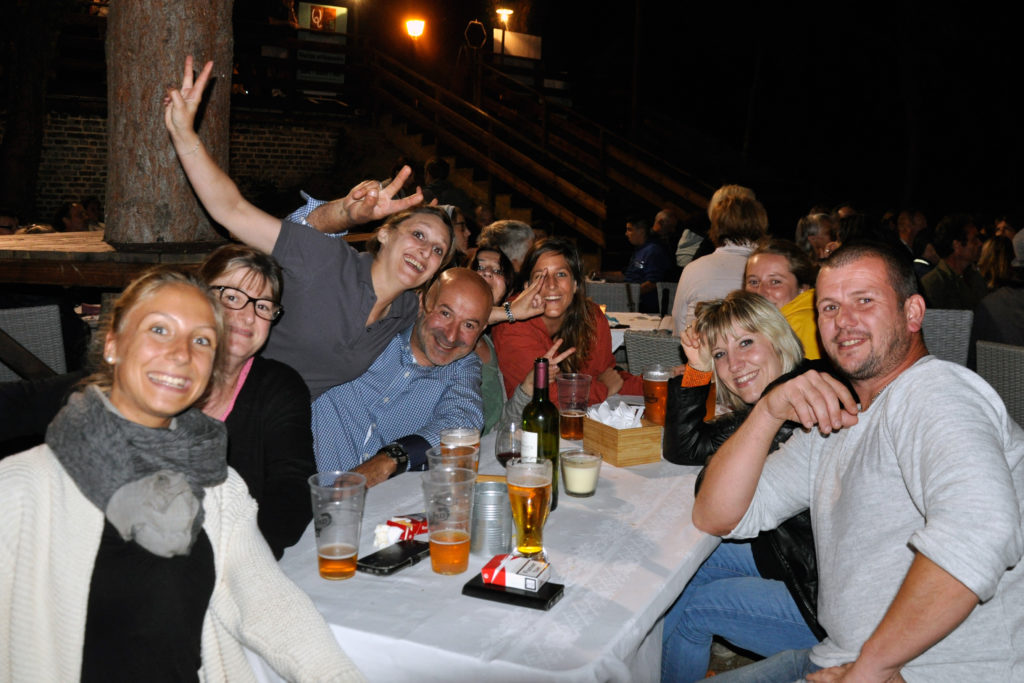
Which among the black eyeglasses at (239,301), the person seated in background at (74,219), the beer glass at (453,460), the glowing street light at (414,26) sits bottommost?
the person seated in background at (74,219)

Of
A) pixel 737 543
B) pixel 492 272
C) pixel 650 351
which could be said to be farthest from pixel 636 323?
pixel 737 543

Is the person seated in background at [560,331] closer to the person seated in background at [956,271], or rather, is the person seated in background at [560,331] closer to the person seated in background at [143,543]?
the person seated in background at [143,543]

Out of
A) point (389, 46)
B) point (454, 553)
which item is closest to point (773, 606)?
point (454, 553)

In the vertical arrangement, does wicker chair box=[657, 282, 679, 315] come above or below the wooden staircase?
below

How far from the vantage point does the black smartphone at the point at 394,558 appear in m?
1.70

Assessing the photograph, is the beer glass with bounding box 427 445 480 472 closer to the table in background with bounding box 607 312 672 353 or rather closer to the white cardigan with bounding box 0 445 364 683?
the white cardigan with bounding box 0 445 364 683

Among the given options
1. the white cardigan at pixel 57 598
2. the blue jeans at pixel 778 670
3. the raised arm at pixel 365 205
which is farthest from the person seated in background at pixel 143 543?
the raised arm at pixel 365 205

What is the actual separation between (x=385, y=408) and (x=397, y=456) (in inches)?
12.8

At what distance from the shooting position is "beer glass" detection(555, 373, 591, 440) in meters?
2.67

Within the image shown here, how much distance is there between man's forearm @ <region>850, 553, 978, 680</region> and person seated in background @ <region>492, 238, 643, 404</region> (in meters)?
2.07

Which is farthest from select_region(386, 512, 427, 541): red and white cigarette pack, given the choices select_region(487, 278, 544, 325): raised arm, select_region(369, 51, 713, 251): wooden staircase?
select_region(369, 51, 713, 251): wooden staircase

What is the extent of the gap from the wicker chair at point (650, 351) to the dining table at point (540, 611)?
2.19 meters

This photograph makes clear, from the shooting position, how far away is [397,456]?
7.82 feet

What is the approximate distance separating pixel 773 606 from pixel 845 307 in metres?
0.85
